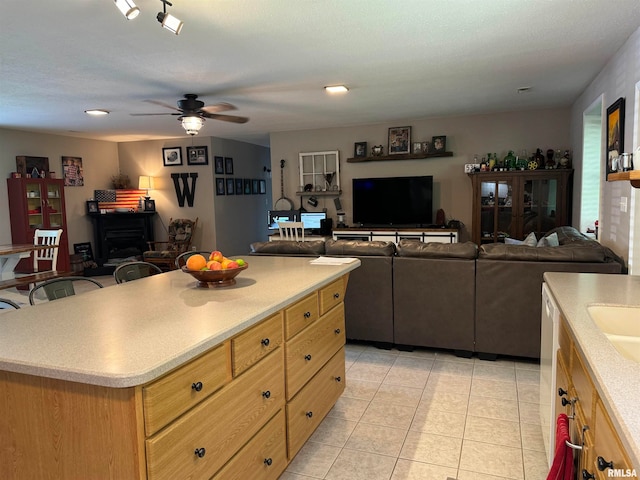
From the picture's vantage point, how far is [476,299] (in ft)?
11.5

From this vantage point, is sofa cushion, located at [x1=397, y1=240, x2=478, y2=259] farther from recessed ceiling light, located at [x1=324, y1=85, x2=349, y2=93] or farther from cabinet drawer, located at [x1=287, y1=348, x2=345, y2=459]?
recessed ceiling light, located at [x1=324, y1=85, x2=349, y2=93]

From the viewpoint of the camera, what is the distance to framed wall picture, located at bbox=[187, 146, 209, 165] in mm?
8078

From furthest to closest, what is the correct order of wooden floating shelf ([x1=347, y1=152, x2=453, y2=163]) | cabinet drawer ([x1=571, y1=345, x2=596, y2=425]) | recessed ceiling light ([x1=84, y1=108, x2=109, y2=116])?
wooden floating shelf ([x1=347, y1=152, x2=453, y2=163]) → recessed ceiling light ([x1=84, y1=108, x2=109, y2=116]) → cabinet drawer ([x1=571, y1=345, x2=596, y2=425])

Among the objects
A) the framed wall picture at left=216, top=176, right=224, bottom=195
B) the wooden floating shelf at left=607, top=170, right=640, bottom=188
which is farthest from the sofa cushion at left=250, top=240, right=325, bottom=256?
the framed wall picture at left=216, top=176, right=224, bottom=195

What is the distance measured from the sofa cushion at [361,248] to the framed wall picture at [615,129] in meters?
1.77

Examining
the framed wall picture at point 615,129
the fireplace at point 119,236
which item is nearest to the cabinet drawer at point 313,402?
the framed wall picture at point 615,129

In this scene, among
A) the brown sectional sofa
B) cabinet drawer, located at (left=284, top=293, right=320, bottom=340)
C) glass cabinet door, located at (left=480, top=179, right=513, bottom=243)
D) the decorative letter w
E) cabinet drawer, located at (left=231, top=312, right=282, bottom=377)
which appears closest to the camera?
cabinet drawer, located at (left=231, top=312, right=282, bottom=377)

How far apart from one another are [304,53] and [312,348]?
2.35 metres

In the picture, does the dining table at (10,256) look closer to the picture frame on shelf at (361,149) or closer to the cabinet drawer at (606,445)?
the picture frame on shelf at (361,149)

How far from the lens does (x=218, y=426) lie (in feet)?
5.03

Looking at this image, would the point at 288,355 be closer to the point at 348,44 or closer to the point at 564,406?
the point at 564,406

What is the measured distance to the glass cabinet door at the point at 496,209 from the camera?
6.17 metres

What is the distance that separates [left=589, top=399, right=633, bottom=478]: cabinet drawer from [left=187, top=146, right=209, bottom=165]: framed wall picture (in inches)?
303

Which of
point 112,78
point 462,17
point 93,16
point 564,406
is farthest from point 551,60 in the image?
point 112,78
